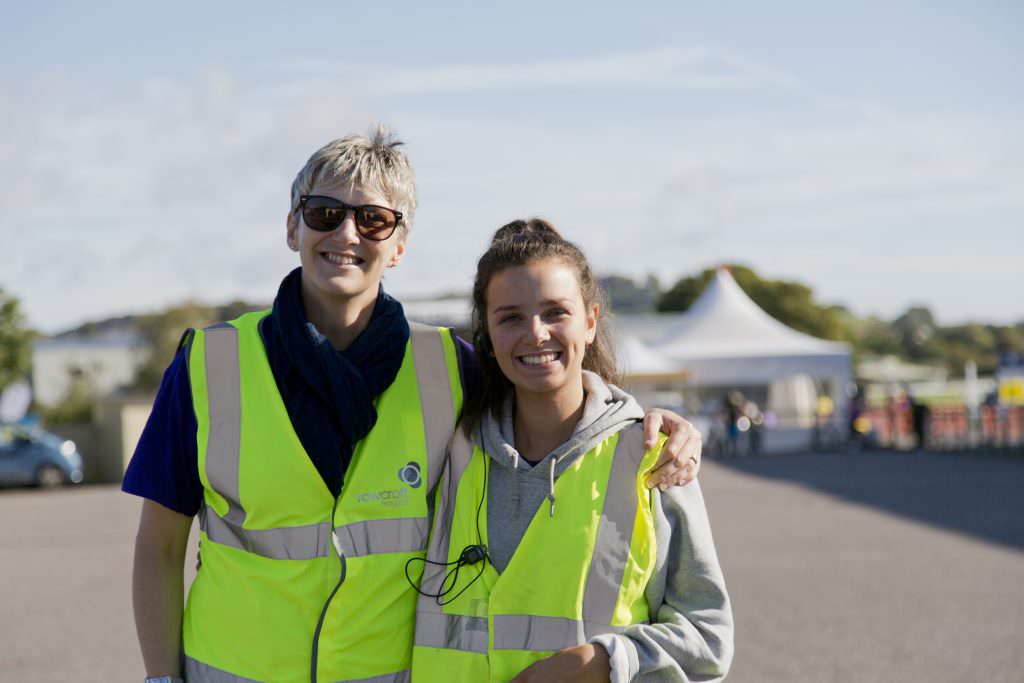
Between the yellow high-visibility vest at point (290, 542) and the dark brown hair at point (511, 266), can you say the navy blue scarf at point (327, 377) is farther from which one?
the dark brown hair at point (511, 266)

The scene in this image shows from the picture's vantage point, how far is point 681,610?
2643 millimetres

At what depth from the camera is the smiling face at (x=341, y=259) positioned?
283cm

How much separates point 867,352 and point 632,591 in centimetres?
10902

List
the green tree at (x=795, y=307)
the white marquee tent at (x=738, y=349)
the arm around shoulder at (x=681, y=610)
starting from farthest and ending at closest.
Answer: the green tree at (x=795, y=307)
the white marquee tent at (x=738, y=349)
the arm around shoulder at (x=681, y=610)

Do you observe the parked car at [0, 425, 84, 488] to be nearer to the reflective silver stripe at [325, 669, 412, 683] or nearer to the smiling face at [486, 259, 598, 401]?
the reflective silver stripe at [325, 669, 412, 683]

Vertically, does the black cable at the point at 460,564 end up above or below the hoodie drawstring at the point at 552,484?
below

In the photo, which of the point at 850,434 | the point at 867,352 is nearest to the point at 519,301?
the point at 850,434

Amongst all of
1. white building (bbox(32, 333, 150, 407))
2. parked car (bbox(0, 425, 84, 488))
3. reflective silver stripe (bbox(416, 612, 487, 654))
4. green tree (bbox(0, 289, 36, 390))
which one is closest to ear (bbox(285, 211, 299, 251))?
reflective silver stripe (bbox(416, 612, 487, 654))

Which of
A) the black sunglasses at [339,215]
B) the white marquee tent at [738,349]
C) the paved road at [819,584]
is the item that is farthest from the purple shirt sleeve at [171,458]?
the white marquee tent at [738,349]

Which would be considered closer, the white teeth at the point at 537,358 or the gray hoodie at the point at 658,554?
the gray hoodie at the point at 658,554

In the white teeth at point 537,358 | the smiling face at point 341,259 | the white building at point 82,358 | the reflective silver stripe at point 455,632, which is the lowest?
the white building at point 82,358

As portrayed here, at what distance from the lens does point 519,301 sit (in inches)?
107

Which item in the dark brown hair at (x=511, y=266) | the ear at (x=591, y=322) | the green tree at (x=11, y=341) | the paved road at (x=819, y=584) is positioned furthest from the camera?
the green tree at (x=11, y=341)

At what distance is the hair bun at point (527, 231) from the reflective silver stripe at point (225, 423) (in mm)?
719
